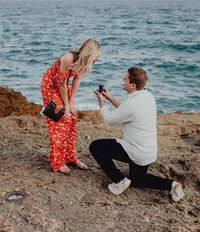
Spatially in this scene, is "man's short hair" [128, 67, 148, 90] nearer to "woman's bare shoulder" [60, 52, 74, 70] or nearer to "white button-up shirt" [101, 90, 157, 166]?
"white button-up shirt" [101, 90, 157, 166]

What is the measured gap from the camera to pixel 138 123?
437 centimetres

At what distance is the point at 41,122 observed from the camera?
7289 mm

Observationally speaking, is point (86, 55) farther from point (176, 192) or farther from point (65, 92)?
point (176, 192)

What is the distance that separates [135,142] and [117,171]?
1.37ft

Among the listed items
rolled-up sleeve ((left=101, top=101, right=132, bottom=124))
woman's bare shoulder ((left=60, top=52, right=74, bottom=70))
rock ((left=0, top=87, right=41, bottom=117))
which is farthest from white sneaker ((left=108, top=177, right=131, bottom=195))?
rock ((left=0, top=87, right=41, bottom=117))

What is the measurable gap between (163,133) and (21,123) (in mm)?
2412

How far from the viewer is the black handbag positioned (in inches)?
186

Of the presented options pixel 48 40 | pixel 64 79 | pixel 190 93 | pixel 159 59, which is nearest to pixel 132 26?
pixel 48 40

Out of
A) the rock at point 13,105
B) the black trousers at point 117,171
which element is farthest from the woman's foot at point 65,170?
the rock at point 13,105

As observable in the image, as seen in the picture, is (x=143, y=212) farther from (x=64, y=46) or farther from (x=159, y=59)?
(x=64, y=46)

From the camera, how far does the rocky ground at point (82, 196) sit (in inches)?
159

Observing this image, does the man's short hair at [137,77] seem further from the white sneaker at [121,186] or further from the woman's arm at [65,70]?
the white sneaker at [121,186]

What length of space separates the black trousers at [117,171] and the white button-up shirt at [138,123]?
0.26 ft

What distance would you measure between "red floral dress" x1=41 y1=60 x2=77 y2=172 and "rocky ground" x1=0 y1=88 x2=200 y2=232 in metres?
0.23
